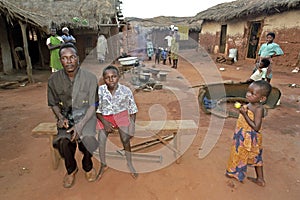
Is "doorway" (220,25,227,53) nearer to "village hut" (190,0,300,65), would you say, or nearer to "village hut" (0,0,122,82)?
"village hut" (190,0,300,65)

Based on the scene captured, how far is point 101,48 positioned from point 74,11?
2452 millimetres

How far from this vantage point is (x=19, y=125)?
13.1ft

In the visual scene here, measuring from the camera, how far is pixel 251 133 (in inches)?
85.7

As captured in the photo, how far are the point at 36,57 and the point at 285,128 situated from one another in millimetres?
11679

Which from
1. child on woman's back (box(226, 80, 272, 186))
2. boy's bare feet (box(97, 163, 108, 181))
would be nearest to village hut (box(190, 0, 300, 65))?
child on woman's back (box(226, 80, 272, 186))

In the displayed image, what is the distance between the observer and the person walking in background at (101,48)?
11.9 m

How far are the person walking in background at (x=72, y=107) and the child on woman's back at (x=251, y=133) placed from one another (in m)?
1.57

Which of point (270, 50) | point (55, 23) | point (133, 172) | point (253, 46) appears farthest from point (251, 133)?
point (253, 46)

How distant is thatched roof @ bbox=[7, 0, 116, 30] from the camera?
907 cm

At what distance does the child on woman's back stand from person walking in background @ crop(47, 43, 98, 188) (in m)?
1.57

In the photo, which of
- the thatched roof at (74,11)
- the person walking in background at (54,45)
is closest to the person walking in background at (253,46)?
the thatched roof at (74,11)

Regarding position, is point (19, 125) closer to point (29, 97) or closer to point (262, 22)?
point (29, 97)

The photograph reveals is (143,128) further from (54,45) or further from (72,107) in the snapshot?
(54,45)

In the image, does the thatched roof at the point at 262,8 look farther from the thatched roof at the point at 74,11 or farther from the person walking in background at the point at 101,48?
the person walking in background at the point at 101,48
